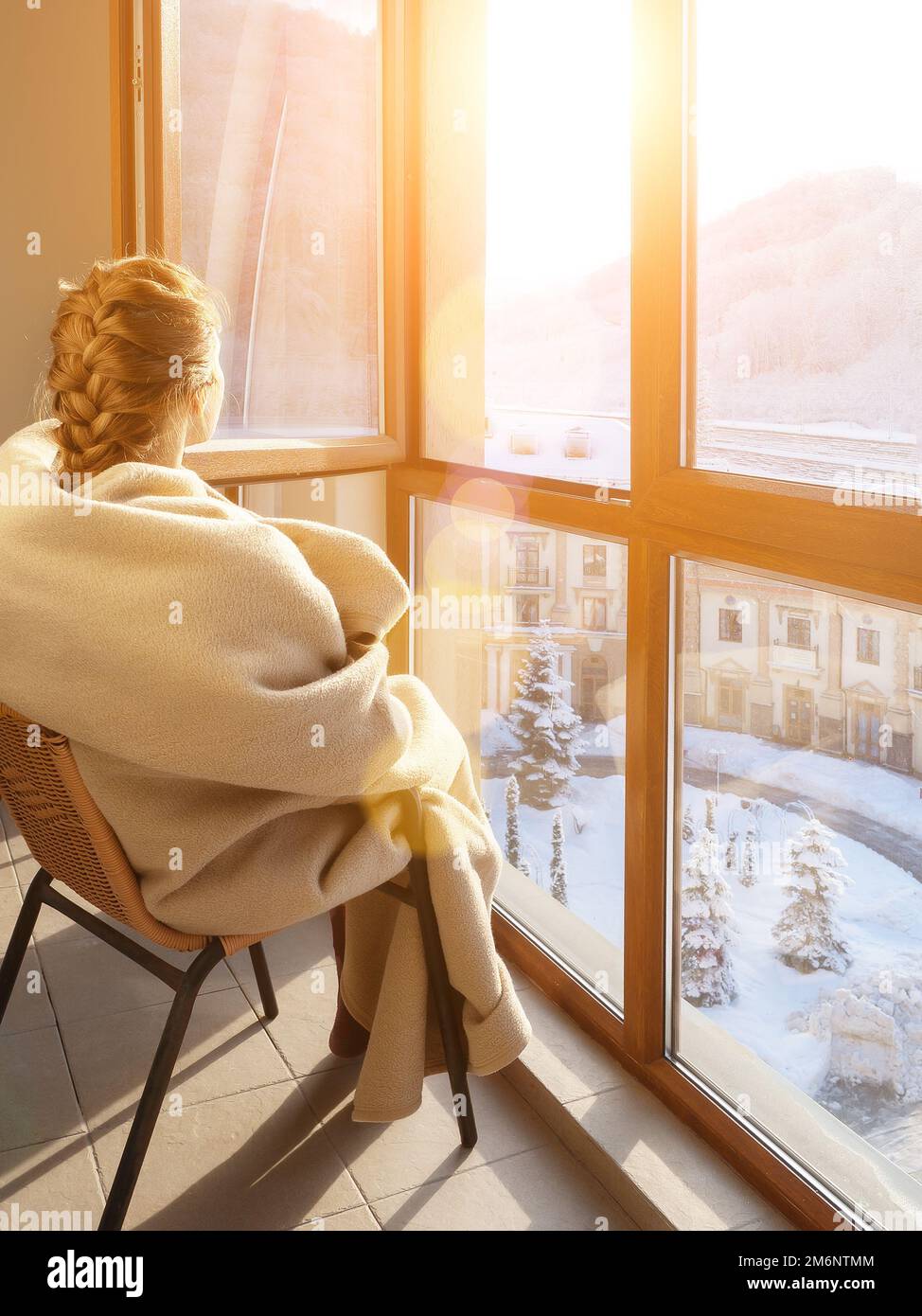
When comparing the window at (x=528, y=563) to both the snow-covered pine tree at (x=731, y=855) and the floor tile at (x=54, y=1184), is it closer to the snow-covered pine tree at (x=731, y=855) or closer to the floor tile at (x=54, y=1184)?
the snow-covered pine tree at (x=731, y=855)

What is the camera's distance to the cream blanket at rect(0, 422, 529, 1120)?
1210 millimetres

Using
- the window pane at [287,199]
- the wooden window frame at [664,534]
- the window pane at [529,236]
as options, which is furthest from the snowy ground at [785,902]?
the window pane at [287,199]

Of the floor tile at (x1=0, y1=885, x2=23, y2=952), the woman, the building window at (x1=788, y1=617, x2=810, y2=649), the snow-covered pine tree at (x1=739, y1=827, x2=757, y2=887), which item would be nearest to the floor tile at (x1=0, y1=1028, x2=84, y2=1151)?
the floor tile at (x1=0, y1=885, x2=23, y2=952)

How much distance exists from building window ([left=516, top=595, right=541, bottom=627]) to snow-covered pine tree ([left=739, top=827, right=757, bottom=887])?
64cm

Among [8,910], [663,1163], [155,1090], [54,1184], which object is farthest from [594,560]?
[8,910]

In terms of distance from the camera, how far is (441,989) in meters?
1.53

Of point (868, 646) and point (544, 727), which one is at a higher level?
point (868, 646)

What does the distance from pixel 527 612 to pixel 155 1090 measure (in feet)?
3.37

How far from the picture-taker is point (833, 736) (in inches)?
51.3

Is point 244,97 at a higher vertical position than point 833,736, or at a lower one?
higher

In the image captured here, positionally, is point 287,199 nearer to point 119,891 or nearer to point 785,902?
point 119,891
